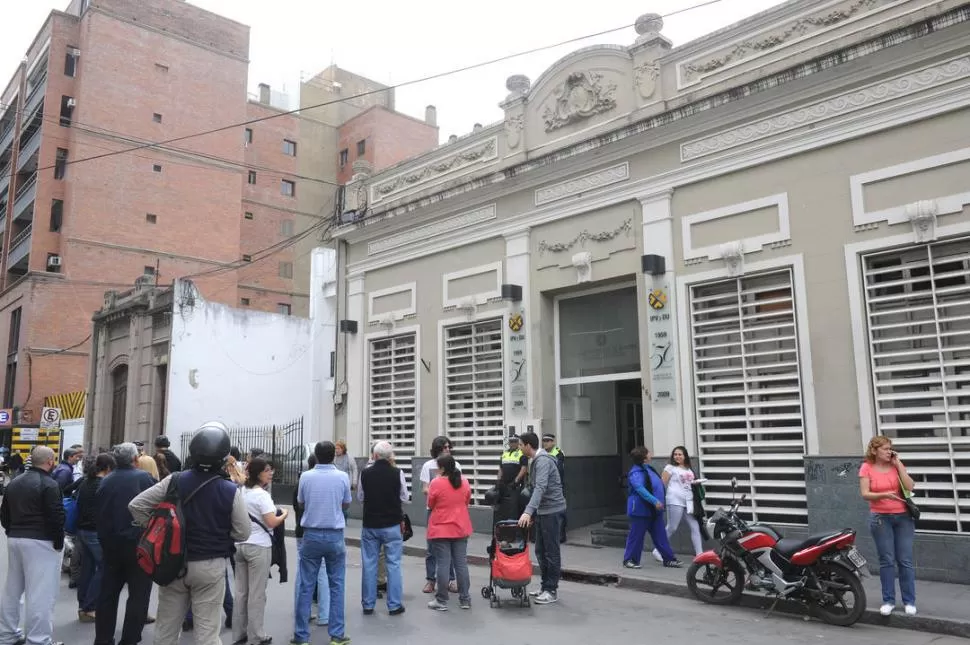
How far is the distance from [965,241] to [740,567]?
4.73 metres

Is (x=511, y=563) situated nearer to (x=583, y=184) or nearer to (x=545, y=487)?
(x=545, y=487)

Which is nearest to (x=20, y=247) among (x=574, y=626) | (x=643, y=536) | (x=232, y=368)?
(x=232, y=368)

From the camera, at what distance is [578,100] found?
13.2 meters

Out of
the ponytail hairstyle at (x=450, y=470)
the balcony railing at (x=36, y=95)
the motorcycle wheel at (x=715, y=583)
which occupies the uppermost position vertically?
the balcony railing at (x=36, y=95)

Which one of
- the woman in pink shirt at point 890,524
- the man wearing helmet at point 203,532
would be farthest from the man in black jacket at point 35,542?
the woman in pink shirt at point 890,524

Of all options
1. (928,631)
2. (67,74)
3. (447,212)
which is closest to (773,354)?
(928,631)

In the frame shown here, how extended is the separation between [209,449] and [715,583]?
586 cm

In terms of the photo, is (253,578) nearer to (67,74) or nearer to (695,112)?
(695,112)

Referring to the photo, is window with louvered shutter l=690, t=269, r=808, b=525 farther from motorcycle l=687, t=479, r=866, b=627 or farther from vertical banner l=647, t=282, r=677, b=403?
motorcycle l=687, t=479, r=866, b=627

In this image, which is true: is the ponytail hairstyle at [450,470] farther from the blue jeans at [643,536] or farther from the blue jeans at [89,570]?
the blue jeans at [89,570]

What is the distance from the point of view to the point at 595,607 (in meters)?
8.30

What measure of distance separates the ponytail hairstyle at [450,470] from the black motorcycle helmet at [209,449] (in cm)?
334

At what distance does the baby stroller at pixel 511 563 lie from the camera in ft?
26.5

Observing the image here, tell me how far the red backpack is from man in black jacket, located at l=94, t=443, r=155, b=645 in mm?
1633
